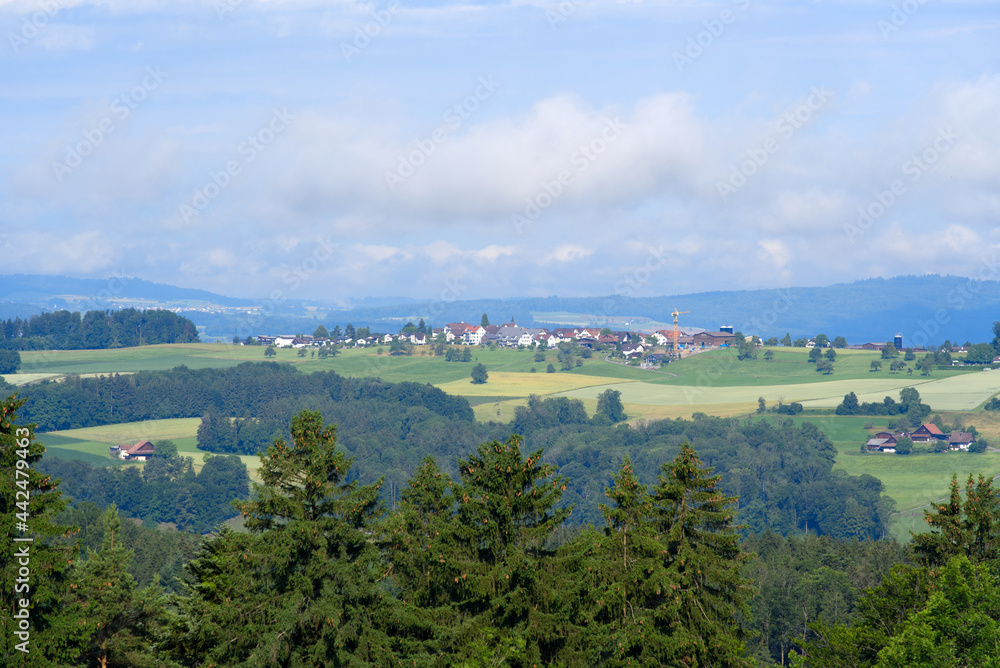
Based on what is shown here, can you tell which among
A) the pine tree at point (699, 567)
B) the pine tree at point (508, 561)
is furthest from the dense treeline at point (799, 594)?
the pine tree at point (508, 561)

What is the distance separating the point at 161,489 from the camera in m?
188

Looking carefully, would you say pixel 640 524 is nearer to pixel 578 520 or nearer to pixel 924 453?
pixel 578 520

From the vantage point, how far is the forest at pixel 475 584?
2297 cm

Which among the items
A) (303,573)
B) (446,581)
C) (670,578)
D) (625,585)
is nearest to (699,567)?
(670,578)

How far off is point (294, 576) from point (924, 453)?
196601 millimetres

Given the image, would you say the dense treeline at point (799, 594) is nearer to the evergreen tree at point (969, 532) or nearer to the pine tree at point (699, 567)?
the evergreen tree at point (969, 532)

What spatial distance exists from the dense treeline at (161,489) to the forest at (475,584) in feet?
534

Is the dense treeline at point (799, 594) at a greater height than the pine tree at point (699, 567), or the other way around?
the pine tree at point (699, 567)

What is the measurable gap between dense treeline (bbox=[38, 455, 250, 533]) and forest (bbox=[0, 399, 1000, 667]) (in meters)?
163

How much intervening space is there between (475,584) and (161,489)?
177m

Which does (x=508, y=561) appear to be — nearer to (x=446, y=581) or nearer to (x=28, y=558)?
(x=446, y=581)

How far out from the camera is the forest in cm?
2297

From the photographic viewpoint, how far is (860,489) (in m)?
178

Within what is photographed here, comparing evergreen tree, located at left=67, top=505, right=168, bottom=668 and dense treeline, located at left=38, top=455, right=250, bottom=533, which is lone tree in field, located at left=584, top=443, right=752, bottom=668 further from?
dense treeline, located at left=38, top=455, right=250, bottom=533
